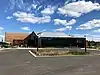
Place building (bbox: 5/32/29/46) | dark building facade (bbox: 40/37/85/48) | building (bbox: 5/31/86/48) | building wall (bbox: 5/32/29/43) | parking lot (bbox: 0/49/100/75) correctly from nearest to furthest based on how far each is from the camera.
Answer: parking lot (bbox: 0/49/100/75) < building (bbox: 5/31/86/48) < dark building facade (bbox: 40/37/85/48) < building (bbox: 5/32/29/46) < building wall (bbox: 5/32/29/43)

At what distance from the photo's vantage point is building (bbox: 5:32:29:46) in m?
87.6

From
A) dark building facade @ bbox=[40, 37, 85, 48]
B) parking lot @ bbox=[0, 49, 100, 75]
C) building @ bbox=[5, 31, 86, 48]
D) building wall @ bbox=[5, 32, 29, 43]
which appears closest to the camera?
parking lot @ bbox=[0, 49, 100, 75]

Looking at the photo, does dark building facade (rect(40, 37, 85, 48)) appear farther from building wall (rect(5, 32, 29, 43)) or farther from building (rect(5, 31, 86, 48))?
building wall (rect(5, 32, 29, 43))

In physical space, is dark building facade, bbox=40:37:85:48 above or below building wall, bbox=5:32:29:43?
below

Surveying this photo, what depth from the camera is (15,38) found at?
9000 cm

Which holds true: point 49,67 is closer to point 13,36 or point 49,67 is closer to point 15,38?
point 15,38

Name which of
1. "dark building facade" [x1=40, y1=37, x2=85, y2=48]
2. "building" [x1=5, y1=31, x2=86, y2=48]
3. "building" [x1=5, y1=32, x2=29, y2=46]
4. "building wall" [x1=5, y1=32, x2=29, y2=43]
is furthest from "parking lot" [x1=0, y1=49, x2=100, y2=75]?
"building wall" [x1=5, y1=32, x2=29, y2=43]

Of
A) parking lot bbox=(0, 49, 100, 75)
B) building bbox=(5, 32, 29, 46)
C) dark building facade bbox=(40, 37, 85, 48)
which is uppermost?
building bbox=(5, 32, 29, 46)

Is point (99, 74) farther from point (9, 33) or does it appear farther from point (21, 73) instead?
point (9, 33)

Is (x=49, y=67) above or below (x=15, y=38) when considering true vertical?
below

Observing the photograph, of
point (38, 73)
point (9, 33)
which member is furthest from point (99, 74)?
point (9, 33)

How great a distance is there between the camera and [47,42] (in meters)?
69.6

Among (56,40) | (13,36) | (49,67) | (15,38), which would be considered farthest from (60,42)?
(49,67)

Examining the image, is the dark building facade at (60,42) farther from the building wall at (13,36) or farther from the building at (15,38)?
the building wall at (13,36)
